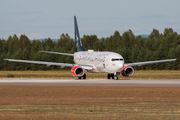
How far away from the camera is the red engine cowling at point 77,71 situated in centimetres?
5223

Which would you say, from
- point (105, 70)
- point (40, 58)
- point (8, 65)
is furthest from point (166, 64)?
point (105, 70)

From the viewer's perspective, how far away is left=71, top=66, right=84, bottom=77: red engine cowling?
2056 inches

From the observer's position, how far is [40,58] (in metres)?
135

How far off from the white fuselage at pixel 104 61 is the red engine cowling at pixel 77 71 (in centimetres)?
260

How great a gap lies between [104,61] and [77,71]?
4.91m

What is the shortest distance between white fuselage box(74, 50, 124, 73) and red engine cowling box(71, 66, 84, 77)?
8.53 feet

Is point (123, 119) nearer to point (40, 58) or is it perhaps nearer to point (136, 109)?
point (136, 109)

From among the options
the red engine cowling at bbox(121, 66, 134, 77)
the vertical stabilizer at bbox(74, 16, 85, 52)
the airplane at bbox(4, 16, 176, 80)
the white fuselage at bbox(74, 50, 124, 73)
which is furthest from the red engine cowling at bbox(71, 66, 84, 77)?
the vertical stabilizer at bbox(74, 16, 85, 52)

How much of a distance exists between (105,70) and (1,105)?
1278 inches

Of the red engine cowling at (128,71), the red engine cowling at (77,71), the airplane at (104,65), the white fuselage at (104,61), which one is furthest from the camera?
the red engine cowling at (77,71)

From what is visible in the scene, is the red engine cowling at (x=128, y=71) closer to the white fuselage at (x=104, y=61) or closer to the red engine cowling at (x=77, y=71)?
the white fuselage at (x=104, y=61)

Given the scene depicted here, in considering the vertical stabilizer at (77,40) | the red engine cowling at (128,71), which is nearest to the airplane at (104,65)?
the red engine cowling at (128,71)

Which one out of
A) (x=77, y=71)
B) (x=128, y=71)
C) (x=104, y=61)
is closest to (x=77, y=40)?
(x=77, y=71)

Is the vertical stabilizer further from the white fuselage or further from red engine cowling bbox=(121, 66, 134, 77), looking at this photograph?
red engine cowling bbox=(121, 66, 134, 77)
